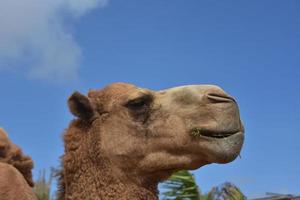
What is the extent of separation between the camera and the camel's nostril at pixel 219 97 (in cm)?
488

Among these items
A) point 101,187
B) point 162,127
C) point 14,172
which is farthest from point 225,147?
point 14,172

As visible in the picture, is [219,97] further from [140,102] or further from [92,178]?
[92,178]

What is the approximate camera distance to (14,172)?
17.5 ft

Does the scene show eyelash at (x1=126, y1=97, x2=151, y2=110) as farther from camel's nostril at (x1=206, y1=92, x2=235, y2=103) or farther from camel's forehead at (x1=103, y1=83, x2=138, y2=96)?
camel's nostril at (x1=206, y1=92, x2=235, y2=103)

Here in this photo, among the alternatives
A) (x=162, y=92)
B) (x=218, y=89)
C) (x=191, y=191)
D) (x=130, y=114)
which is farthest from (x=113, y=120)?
(x=191, y=191)

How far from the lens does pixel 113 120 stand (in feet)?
17.5

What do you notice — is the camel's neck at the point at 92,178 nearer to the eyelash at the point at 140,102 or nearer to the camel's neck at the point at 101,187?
the camel's neck at the point at 101,187

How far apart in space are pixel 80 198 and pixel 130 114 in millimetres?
864

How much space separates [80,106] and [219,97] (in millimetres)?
1304

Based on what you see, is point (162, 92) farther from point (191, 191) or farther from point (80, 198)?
point (191, 191)

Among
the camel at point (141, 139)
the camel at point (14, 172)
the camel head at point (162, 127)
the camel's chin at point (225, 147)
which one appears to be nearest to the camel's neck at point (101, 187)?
the camel at point (141, 139)

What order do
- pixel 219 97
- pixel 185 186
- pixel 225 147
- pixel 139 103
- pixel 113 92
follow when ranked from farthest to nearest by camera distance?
1. pixel 185 186
2. pixel 113 92
3. pixel 139 103
4. pixel 219 97
5. pixel 225 147

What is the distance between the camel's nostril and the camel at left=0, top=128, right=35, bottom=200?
1864mm

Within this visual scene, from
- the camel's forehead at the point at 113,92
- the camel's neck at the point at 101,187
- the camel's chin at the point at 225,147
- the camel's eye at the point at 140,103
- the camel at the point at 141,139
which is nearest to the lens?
the camel's chin at the point at 225,147
